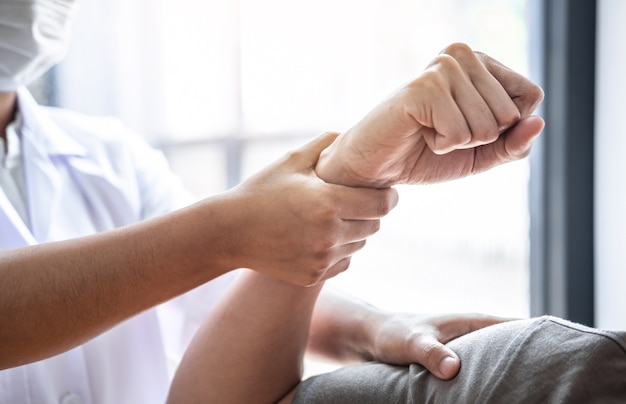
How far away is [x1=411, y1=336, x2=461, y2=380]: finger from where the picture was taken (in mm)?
840

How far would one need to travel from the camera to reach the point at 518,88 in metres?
0.85

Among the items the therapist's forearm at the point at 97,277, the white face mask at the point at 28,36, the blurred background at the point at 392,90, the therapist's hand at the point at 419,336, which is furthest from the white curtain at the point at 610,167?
the white face mask at the point at 28,36

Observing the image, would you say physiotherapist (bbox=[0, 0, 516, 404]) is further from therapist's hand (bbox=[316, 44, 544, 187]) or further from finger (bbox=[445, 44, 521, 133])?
finger (bbox=[445, 44, 521, 133])

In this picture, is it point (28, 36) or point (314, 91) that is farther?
point (314, 91)

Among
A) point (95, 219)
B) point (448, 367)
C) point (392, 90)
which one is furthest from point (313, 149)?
point (392, 90)

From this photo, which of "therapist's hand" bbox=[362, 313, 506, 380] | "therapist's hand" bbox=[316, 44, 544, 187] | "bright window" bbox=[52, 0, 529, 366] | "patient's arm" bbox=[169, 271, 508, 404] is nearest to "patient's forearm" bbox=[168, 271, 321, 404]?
"patient's arm" bbox=[169, 271, 508, 404]

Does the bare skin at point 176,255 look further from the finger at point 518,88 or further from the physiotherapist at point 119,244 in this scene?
the finger at point 518,88

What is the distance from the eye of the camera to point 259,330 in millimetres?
1071

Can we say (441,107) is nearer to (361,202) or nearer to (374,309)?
(361,202)

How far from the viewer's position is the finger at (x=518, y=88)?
2.77 feet

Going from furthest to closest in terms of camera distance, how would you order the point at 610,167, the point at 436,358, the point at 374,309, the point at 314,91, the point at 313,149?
the point at 314,91 < the point at 610,167 < the point at 374,309 < the point at 313,149 < the point at 436,358

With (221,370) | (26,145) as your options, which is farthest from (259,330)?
(26,145)

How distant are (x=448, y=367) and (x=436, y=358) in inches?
1.2

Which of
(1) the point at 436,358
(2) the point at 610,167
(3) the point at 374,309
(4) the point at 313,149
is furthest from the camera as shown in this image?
(2) the point at 610,167
